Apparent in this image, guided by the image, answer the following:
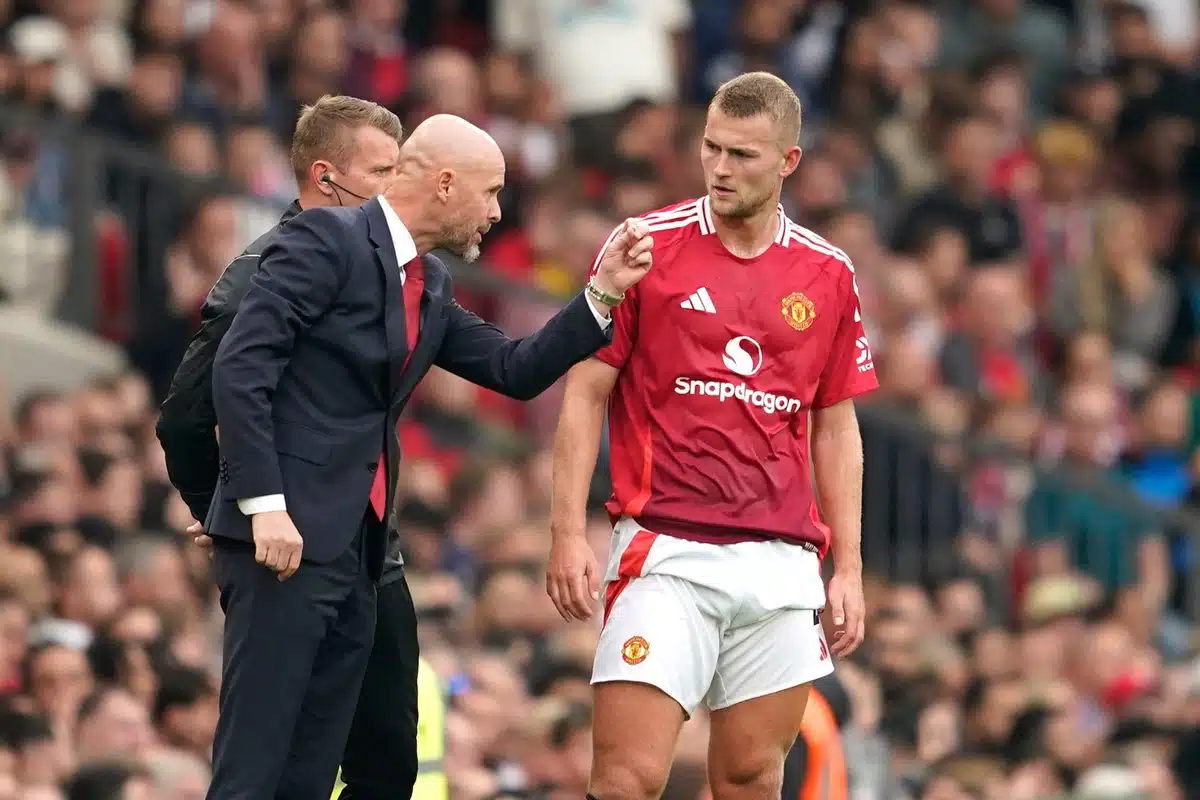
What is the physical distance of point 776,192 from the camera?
25.3 feet

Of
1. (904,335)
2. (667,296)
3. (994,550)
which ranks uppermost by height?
(667,296)

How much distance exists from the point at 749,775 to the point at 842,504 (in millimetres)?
820

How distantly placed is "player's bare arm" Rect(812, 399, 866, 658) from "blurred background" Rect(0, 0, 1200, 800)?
176 cm

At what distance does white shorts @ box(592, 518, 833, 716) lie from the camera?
24.7 feet

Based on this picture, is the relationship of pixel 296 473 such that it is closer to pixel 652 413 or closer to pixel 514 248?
pixel 652 413

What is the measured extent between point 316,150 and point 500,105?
7696mm

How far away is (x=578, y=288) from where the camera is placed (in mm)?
14203

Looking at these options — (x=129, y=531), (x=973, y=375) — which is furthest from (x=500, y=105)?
(x=129, y=531)

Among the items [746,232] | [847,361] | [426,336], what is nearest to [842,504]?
[847,361]

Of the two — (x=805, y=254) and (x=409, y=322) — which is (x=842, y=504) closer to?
(x=805, y=254)

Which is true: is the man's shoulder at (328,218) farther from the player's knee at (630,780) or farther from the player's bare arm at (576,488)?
the player's knee at (630,780)

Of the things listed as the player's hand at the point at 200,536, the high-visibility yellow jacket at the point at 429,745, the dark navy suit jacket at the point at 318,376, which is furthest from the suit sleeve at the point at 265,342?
the high-visibility yellow jacket at the point at 429,745

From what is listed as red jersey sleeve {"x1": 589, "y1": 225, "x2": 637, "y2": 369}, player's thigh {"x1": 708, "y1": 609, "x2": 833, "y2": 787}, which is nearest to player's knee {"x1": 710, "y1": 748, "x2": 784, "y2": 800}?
player's thigh {"x1": 708, "y1": 609, "x2": 833, "y2": 787}

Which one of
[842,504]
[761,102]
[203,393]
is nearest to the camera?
[203,393]
